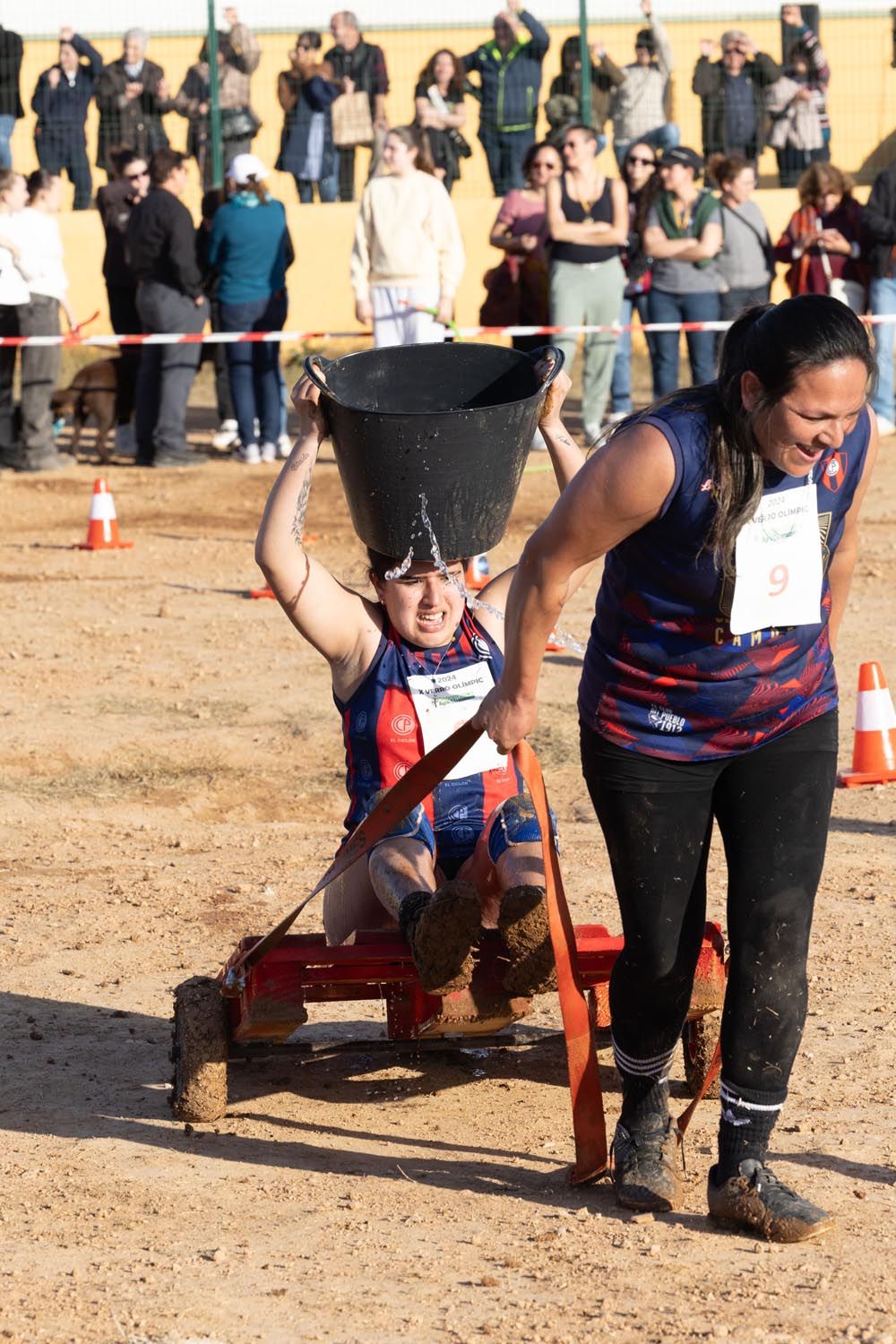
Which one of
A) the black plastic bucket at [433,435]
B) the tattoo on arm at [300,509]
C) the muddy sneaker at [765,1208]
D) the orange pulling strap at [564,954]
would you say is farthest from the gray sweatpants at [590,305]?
the muddy sneaker at [765,1208]

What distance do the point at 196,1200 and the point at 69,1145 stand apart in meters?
0.48

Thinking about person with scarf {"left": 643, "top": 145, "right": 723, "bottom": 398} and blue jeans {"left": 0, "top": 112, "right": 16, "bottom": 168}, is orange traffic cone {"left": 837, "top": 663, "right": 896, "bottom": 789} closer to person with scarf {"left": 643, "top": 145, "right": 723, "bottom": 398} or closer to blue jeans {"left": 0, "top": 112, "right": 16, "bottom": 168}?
person with scarf {"left": 643, "top": 145, "right": 723, "bottom": 398}

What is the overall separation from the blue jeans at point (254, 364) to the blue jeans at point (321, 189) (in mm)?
4830

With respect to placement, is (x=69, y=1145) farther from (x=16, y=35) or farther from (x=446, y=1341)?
(x=16, y=35)

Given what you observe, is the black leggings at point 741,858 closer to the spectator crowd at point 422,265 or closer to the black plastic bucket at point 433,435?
the black plastic bucket at point 433,435

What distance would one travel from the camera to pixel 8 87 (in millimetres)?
18875

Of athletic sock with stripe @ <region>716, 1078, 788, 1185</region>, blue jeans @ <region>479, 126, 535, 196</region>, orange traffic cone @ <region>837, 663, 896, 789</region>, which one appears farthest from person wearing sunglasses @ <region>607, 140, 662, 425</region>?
athletic sock with stripe @ <region>716, 1078, 788, 1185</region>

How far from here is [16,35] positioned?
18625 millimetres

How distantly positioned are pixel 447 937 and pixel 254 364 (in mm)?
11084

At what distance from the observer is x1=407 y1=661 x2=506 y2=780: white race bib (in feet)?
15.9

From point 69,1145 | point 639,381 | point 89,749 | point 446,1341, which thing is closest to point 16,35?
point 639,381

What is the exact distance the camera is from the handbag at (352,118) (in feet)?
61.5

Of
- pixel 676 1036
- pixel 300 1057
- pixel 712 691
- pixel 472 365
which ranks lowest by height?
pixel 300 1057

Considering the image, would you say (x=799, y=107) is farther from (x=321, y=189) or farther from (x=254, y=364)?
(x=254, y=364)
